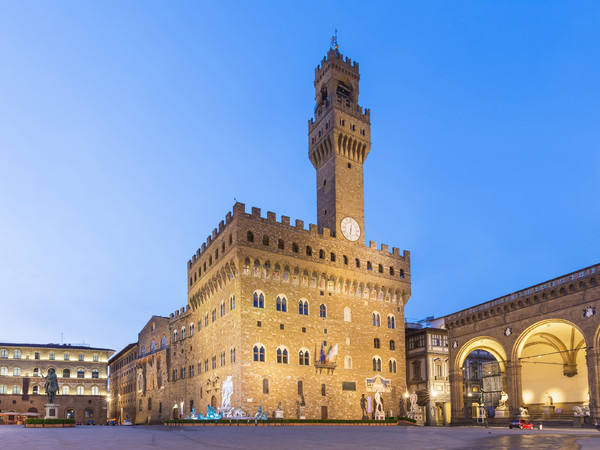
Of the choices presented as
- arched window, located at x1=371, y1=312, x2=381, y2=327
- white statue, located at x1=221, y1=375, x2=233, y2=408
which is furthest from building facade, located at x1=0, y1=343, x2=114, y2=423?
arched window, located at x1=371, y1=312, x2=381, y2=327

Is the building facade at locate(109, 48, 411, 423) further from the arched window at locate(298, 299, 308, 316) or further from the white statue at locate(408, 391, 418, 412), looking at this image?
the white statue at locate(408, 391, 418, 412)

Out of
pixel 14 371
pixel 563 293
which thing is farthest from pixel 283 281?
pixel 14 371

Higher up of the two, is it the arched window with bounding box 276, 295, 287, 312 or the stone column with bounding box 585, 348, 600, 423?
the arched window with bounding box 276, 295, 287, 312

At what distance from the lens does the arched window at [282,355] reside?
49344 millimetres

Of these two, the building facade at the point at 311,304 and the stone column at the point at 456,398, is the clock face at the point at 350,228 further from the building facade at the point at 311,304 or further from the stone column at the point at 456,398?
the stone column at the point at 456,398

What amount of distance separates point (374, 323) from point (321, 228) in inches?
460

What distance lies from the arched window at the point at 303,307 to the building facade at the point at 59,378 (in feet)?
186

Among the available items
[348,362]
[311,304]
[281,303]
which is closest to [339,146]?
[311,304]

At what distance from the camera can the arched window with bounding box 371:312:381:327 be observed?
57194 mm

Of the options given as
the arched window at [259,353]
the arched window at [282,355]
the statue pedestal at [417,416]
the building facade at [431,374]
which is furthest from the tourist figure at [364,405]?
the arched window at [259,353]

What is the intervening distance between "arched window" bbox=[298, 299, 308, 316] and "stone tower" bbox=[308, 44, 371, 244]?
8.51m

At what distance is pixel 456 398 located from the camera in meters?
54.6

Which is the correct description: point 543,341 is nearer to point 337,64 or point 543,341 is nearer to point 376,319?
point 376,319

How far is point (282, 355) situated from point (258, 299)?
5651 mm
